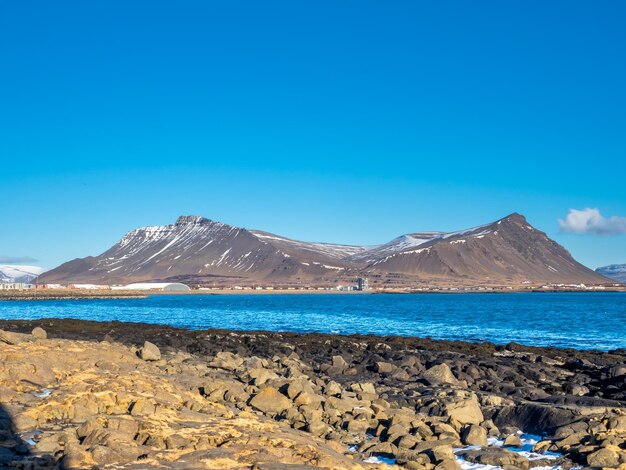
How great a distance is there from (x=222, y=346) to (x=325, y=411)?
493 inches

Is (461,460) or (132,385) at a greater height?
(132,385)

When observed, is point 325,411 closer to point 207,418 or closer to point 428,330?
point 207,418

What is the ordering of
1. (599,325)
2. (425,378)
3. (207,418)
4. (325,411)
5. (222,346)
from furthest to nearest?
(599,325)
(222,346)
(425,378)
(325,411)
(207,418)

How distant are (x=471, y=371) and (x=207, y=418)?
916 cm

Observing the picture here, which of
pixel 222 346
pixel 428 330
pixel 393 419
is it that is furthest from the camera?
pixel 428 330

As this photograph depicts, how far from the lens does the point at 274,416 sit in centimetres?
1074

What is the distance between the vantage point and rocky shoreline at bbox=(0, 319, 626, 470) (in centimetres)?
763

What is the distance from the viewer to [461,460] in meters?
8.88

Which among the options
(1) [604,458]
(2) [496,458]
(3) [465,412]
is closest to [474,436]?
(2) [496,458]

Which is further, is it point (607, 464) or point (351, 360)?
point (351, 360)

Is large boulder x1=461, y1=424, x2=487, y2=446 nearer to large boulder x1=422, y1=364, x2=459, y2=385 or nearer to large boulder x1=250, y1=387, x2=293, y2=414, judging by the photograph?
large boulder x1=250, y1=387, x2=293, y2=414

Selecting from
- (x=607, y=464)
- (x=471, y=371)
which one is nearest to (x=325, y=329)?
(x=471, y=371)

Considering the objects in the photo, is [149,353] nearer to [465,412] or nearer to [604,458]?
[465,412]

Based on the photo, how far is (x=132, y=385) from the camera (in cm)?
1062
